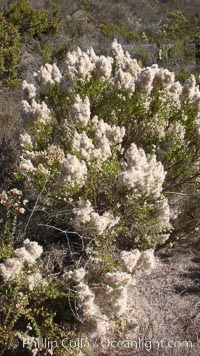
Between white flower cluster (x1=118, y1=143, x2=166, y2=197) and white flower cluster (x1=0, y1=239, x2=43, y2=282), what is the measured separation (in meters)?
0.77

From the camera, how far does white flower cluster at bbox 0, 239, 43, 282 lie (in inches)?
109

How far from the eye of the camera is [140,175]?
302 centimetres

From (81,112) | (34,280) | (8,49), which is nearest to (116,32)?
(8,49)

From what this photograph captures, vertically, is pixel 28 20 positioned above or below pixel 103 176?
above

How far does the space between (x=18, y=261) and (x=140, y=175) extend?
1.01 metres


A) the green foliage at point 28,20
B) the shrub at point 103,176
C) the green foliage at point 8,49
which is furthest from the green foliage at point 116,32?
the shrub at point 103,176

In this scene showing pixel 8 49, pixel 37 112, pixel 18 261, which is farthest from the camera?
pixel 8 49

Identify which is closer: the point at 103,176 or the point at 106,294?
the point at 106,294

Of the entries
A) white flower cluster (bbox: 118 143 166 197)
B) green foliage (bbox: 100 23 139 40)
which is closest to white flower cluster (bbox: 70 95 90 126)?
white flower cluster (bbox: 118 143 166 197)

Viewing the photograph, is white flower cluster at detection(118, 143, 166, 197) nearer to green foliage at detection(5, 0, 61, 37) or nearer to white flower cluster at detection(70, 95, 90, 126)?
white flower cluster at detection(70, 95, 90, 126)

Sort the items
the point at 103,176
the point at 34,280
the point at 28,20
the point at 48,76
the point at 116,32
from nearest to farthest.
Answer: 1. the point at 34,280
2. the point at 103,176
3. the point at 48,76
4. the point at 28,20
5. the point at 116,32

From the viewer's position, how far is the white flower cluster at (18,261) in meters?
2.77

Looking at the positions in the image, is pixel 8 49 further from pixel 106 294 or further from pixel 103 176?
pixel 106 294

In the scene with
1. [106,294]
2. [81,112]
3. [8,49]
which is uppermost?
[8,49]
